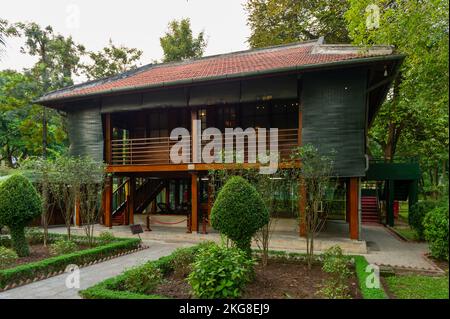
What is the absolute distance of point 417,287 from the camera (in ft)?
18.4

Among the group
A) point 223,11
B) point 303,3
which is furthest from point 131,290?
point 303,3

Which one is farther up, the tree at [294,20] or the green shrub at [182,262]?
the tree at [294,20]

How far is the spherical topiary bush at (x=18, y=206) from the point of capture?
7172 mm

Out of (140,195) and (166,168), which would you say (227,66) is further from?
(140,195)

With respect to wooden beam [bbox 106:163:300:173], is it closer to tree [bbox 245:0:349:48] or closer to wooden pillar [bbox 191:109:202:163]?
wooden pillar [bbox 191:109:202:163]

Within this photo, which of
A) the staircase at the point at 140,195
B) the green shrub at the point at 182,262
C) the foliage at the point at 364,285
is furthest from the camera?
the staircase at the point at 140,195

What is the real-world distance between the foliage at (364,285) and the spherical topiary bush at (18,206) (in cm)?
784

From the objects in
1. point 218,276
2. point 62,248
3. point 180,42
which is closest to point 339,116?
point 218,276

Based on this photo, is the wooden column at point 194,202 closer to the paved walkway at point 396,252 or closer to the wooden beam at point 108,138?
the wooden beam at point 108,138

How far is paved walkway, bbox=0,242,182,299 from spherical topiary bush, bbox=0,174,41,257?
2033mm

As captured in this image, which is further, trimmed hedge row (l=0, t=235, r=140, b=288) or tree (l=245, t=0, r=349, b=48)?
tree (l=245, t=0, r=349, b=48)

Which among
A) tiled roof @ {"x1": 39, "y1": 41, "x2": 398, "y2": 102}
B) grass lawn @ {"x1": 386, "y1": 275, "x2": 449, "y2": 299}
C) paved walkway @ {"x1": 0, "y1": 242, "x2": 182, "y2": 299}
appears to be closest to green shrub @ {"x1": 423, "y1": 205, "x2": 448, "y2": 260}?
grass lawn @ {"x1": 386, "y1": 275, "x2": 449, "y2": 299}

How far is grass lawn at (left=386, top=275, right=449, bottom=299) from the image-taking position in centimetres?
509

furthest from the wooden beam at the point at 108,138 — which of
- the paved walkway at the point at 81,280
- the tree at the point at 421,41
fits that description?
the tree at the point at 421,41
